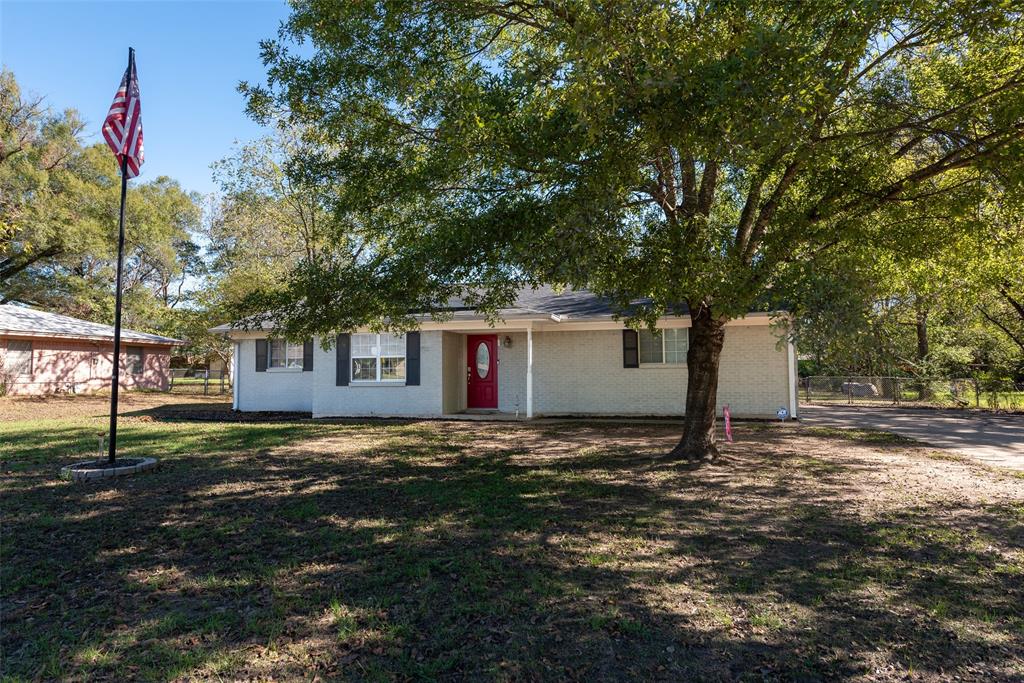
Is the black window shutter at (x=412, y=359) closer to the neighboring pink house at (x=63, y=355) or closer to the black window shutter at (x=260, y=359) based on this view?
the black window shutter at (x=260, y=359)

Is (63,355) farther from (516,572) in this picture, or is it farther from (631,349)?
(516,572)

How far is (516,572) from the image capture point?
14.3ft

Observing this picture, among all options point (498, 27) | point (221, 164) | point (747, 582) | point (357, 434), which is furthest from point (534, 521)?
point (221, 164)

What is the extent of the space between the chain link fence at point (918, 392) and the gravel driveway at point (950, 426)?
8.00ft

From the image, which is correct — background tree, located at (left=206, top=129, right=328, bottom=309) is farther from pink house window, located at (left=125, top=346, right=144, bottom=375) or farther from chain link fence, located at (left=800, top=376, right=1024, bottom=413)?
chain link fence, located at (left=800, top=376, right=1024, bottom=413)

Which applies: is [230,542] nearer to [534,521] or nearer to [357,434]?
[534,521]

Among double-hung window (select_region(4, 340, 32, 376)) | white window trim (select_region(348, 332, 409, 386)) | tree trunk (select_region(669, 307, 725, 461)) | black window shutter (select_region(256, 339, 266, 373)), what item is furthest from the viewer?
double-hung window (select_region(4, 340, 32, 376))

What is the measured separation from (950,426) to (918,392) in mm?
9228

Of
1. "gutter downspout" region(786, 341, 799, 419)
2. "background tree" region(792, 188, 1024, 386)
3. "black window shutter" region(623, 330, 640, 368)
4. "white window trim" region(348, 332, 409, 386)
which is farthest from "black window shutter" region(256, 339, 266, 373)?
"background tree" region(792, 188, 1024, 386)

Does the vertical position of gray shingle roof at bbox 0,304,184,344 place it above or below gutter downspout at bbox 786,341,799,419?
above

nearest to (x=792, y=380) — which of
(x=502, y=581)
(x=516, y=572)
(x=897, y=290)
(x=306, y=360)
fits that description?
(x=897, y=290)

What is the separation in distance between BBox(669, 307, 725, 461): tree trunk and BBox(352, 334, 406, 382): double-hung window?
8739 mm

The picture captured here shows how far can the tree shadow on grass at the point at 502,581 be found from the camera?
3145 mm

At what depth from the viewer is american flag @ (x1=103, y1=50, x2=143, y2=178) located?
781cm
